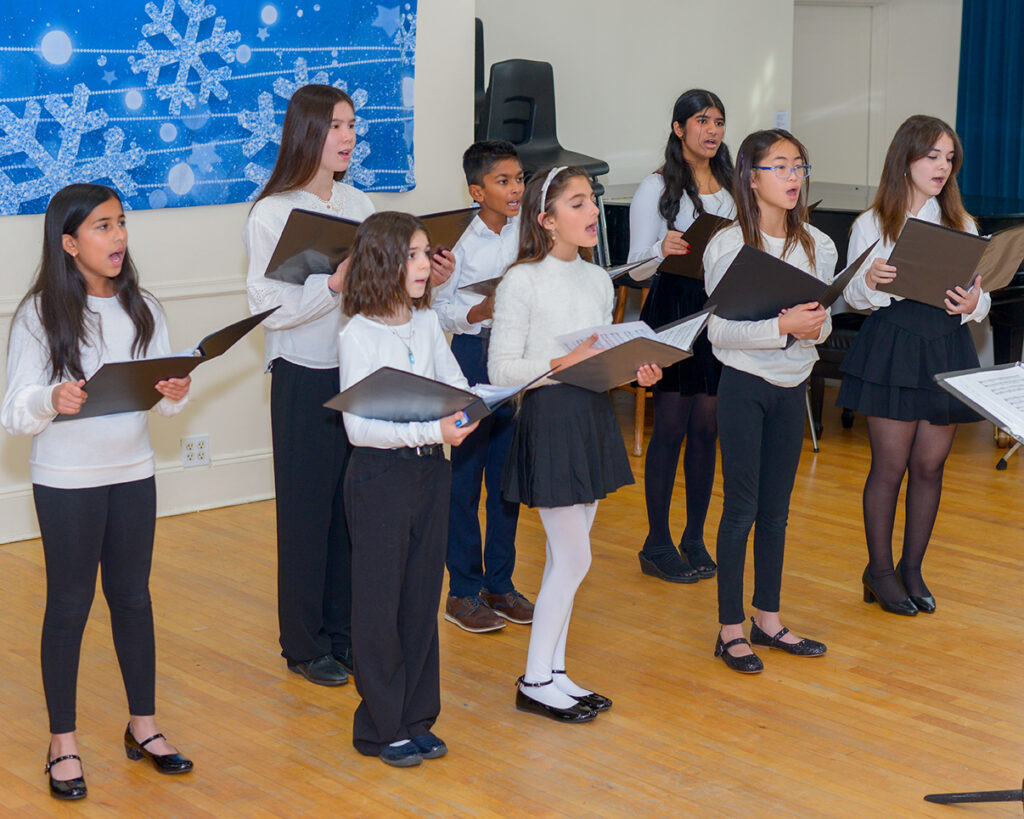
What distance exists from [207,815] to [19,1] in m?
2.75

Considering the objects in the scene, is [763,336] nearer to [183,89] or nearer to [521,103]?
[183,89]


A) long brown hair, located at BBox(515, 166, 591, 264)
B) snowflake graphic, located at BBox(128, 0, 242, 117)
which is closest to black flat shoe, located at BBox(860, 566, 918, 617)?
long brown hair, located at BBox(515, 166, 591, 264)

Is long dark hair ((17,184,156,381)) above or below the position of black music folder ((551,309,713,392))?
above

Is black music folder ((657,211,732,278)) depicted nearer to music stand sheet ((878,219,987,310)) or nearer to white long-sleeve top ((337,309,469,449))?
music stand sheet ((878,219,987,310))

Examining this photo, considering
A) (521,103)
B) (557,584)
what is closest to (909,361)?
(557,584)

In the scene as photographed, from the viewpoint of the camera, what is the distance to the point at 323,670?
325 cm

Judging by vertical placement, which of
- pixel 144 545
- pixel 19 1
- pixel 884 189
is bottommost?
pixel 144 545

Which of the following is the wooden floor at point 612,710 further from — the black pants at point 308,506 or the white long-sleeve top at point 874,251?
the white long-sleeve top at point 874,251

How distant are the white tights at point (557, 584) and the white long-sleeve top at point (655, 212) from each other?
1.14 m

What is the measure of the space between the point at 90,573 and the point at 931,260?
7.13 ft

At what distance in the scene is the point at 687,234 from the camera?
3625 mm

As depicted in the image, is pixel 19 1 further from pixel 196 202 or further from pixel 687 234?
pixel 687 234

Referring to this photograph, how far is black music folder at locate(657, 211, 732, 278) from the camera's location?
3.52m

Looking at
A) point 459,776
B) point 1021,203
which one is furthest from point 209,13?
point 1021,203
